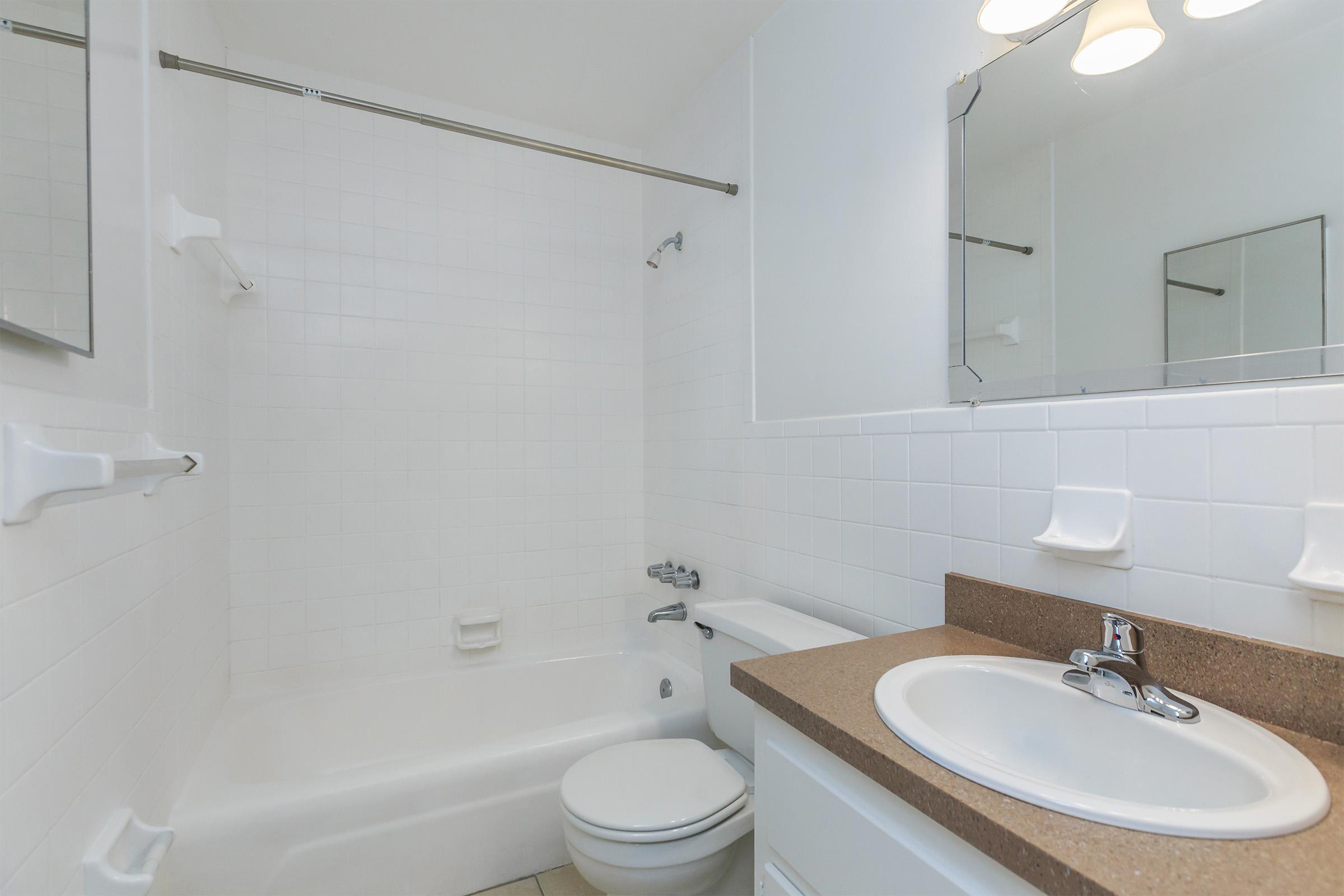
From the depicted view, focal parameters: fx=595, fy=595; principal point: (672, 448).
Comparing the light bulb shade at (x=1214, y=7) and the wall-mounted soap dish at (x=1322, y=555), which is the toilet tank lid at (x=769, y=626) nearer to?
the wall-mounted soap dish at (x=1322, y=555)

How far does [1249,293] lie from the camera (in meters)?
0.85

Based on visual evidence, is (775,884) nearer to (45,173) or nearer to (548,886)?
(548,886)

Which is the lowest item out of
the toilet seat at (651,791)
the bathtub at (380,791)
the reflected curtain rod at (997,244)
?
the bathtub at (380,791)

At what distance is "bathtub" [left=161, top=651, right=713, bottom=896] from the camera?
4.61 feet

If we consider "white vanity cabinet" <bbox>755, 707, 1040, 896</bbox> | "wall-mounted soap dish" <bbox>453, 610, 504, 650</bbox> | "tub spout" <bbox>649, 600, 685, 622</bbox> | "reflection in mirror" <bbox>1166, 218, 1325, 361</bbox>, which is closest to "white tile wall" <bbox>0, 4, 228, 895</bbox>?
"wall-mounted soap dish" <bbox>453, 610, 504, 650</bbox>

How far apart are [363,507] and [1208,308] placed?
243 centimetres

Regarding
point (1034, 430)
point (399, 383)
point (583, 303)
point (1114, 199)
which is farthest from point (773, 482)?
point (399, 383)

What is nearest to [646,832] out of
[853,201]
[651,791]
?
[651,791]

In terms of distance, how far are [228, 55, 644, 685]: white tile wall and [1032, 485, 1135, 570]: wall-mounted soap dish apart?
1.87 m

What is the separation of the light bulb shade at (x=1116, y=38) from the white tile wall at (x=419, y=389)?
1906 millimetres

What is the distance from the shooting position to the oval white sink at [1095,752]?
57cm

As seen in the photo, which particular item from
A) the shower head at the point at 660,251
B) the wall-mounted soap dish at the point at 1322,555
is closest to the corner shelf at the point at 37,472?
the wall-mounted soap dish at the point at 1322,555

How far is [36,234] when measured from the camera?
0.73 m

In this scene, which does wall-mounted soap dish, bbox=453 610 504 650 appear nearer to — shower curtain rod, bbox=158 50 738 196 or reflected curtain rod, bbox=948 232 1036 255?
shower curtain rod, bbox=158 50 738 196
